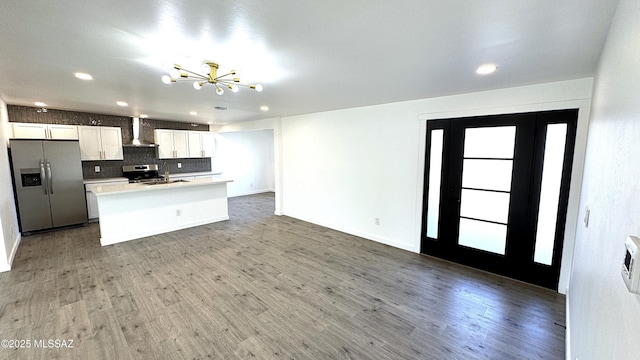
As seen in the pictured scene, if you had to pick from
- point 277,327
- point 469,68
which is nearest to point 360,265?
point 277,327

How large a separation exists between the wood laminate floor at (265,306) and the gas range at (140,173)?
235 centimetres

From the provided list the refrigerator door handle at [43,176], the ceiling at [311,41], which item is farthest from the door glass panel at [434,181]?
the refrigerator door handle at [43,176]

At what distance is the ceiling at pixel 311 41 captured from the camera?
4.68 feet

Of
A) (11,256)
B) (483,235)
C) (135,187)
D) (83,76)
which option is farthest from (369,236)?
(11,256)

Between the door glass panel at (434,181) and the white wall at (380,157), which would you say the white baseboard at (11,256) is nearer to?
the white wall at (380,157)

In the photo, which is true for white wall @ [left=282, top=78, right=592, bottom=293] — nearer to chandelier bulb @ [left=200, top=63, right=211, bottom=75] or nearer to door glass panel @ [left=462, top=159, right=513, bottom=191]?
door glass panel @ [left=462, top=159, right=513, bottom=191]

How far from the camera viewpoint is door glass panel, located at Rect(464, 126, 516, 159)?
3085 millimetres

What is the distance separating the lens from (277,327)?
7.49ft

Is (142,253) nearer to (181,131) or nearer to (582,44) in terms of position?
(181,131)

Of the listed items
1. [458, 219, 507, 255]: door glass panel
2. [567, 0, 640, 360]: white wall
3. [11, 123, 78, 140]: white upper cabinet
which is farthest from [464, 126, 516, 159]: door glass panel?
[11, 123, 78, 140]: white upper cabinet

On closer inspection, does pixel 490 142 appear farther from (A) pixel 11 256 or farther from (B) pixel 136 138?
(B) pixel 136 138

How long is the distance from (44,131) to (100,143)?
0.86m

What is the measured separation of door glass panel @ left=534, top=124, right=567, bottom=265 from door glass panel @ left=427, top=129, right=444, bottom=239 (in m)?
1.13

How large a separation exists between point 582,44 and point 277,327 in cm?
325
